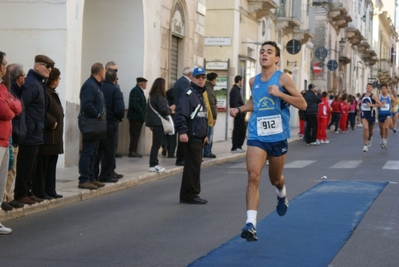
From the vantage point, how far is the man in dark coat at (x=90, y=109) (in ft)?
42.5

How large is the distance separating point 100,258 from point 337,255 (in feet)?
7.04

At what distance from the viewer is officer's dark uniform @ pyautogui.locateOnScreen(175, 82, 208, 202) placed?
12.4 metres

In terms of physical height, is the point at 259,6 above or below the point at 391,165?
above

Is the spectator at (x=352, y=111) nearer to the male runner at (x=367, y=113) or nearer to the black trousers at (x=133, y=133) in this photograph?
the male runner at (x=367, y=113)

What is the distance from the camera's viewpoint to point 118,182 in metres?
14.4

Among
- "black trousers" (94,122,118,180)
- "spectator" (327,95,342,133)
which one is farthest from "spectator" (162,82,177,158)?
"spectator" (327,95,342,133)

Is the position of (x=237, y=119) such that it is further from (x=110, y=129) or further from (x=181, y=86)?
(x=110, y=129)

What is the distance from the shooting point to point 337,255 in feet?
26.7

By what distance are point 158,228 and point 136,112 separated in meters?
10.3

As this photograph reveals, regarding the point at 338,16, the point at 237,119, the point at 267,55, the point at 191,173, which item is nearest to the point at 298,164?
the point at 237,119

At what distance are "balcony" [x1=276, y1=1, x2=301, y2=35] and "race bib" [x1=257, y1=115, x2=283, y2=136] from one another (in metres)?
30.5

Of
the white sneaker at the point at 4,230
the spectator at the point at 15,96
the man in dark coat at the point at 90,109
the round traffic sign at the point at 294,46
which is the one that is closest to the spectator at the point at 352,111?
the round traffic sign at the point at 294,46

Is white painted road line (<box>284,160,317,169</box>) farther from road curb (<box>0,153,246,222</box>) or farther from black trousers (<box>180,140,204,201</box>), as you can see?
black trousers (<box>180,140,204,201</box>)

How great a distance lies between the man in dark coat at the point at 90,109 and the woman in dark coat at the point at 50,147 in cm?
84
